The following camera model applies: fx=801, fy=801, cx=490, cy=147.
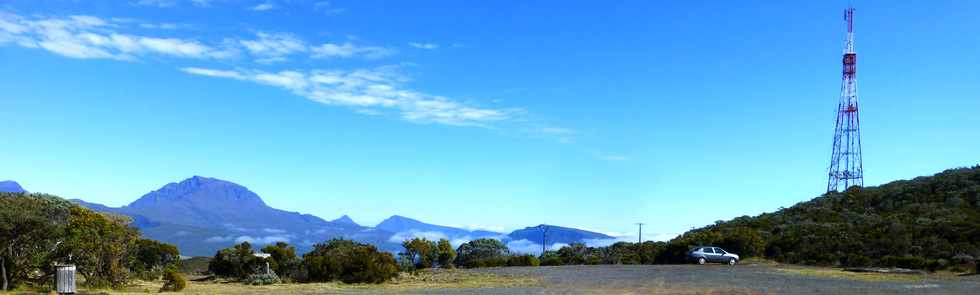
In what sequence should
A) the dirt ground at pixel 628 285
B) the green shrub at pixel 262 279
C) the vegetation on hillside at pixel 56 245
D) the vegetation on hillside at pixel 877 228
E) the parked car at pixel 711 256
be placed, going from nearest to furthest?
the vegetation on hillside at pixel 56 245 → the dirt ground at pixel 628 285 → the green shrub at pixel 262 279 → the vegetation on hillside at pixel 877 228 → the parked car at pixel 711 256

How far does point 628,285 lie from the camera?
99.0 ft

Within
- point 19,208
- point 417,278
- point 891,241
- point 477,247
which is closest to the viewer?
point 19,208

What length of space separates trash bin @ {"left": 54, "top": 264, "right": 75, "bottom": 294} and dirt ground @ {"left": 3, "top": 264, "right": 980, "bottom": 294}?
100 centimetres

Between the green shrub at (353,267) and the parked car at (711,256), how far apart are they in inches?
851

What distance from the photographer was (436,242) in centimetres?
Result: 5581

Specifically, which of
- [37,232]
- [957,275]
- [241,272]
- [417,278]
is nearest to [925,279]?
[957,275]

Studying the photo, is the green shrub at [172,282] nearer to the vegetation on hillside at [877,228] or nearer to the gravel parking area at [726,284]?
the gravel parking area at [726,284]

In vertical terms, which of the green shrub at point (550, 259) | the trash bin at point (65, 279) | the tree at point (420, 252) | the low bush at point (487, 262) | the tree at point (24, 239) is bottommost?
the green shrub at point (550, 259)

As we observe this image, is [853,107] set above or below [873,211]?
above

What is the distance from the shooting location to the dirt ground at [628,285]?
88.5ft

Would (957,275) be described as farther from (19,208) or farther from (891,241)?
(19,208)

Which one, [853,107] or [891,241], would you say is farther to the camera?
[853,107]

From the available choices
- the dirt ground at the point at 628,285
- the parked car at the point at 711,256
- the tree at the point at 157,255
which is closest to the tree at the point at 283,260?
the dirt ground at the point at 628,285

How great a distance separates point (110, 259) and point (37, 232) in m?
2.75
